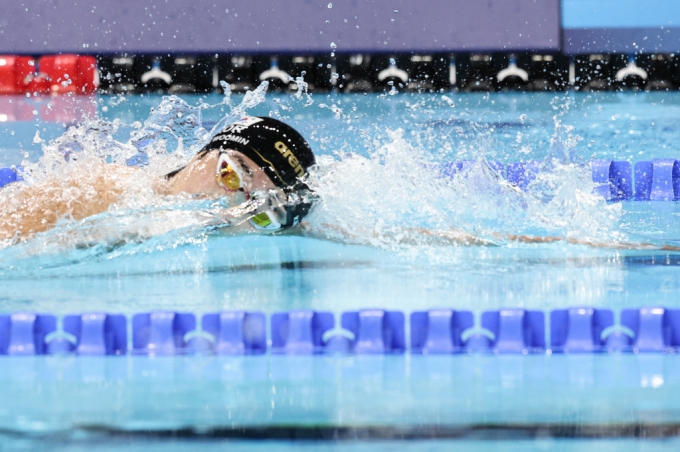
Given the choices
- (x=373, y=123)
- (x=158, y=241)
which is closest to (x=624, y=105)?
(x=373, y=123)

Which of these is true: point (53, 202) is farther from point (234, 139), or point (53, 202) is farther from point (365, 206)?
point (365, 206)

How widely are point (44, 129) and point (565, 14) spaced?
5.40m

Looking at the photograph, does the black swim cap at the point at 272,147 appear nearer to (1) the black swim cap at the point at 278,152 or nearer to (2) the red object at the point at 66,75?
(1) the black swim cap at the point at 278,152

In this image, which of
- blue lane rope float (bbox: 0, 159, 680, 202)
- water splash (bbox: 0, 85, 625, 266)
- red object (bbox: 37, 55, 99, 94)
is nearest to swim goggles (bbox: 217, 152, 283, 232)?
water splash (bbox: 0, 85, 625, 266)

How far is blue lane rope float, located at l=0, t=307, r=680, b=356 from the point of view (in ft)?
9.59

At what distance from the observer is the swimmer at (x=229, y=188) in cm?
355

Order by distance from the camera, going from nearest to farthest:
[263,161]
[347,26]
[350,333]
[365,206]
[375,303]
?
[350,333] → [375,303] → [263,161] → [365,206] → [347,26]

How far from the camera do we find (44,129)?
25.4 feet

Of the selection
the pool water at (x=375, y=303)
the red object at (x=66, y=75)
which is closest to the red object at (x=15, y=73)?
the red object at (x=66, y=75)

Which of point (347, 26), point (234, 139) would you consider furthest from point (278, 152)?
point (347, 26)

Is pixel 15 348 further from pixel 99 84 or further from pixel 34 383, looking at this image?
pixel 99 84

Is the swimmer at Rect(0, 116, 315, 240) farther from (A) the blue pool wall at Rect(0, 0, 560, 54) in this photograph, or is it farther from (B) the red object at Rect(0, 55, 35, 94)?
(B) the red object at Rect(0, 55, 35, 94)

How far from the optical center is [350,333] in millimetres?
2969

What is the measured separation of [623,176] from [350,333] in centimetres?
311
